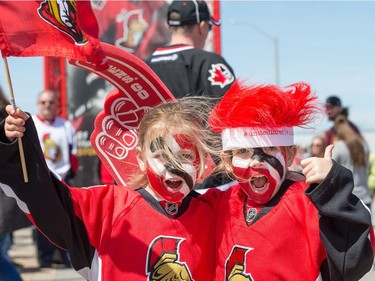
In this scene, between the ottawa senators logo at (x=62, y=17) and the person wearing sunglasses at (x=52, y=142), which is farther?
the person wearing sunglasses at (x=52, y=142)

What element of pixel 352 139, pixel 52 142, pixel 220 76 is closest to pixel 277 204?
pixel 220 76

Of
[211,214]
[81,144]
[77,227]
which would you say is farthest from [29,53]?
[81,144]

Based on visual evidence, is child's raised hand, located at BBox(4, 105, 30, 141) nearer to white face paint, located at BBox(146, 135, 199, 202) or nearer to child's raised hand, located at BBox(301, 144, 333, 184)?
white face paint, located at BBox(146, 135, 199, 202)

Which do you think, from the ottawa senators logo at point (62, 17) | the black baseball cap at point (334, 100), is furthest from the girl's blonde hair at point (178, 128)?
the black baseball cap at point (334, 100)

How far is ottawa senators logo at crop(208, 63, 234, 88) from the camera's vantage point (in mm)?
4113

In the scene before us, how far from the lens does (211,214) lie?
10.2ft

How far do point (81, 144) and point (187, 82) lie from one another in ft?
17.3

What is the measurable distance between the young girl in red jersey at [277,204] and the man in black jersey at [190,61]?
105 cm

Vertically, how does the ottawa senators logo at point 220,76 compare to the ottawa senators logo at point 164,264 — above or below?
above

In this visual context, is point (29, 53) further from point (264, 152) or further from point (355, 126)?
point (355, 126)

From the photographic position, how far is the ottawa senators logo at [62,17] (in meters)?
3.07

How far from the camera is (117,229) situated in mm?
2998

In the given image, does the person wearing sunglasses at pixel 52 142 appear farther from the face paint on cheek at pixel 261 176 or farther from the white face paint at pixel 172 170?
the face paint on cheek at pixel 261 176

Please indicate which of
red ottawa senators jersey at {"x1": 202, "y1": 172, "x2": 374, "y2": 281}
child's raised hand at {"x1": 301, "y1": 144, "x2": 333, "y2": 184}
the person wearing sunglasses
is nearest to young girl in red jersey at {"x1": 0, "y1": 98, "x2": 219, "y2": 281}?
red ottawa senators jersey at {"x1": 202, "y1": 172, "x2": 374, "y2": 281}
